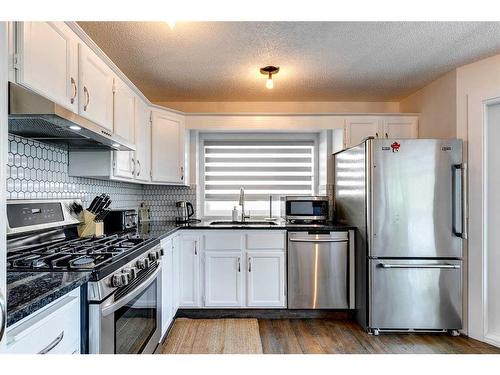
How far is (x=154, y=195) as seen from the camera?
3684 mm

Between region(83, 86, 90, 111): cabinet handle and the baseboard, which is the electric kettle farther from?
region(83, 86, 90, 111): cabinet handle

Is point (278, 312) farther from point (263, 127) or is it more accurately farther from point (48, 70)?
point (48, 70)

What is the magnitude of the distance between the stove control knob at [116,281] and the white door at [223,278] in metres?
1.65

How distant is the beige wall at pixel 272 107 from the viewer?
3.76 meters

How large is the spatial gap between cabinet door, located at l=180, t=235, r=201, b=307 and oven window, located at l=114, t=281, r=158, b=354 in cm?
95

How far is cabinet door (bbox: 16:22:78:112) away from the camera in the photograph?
1321 mm

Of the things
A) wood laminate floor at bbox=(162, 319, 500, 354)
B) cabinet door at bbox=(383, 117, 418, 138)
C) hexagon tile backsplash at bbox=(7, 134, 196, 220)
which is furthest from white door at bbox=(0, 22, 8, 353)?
cabinet door at bbox=(383, 117, 418, 138)

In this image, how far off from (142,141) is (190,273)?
1354 millimetres

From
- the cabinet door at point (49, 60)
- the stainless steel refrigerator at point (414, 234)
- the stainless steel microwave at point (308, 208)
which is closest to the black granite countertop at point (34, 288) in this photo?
the cabinet door at point (49, 60)

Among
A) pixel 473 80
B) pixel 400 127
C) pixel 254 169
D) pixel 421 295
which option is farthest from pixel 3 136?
pixel 400 127

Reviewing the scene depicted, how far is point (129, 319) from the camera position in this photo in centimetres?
163

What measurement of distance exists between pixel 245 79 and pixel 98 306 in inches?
96.4

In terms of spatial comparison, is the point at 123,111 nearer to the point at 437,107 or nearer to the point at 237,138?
the point at 237,138
